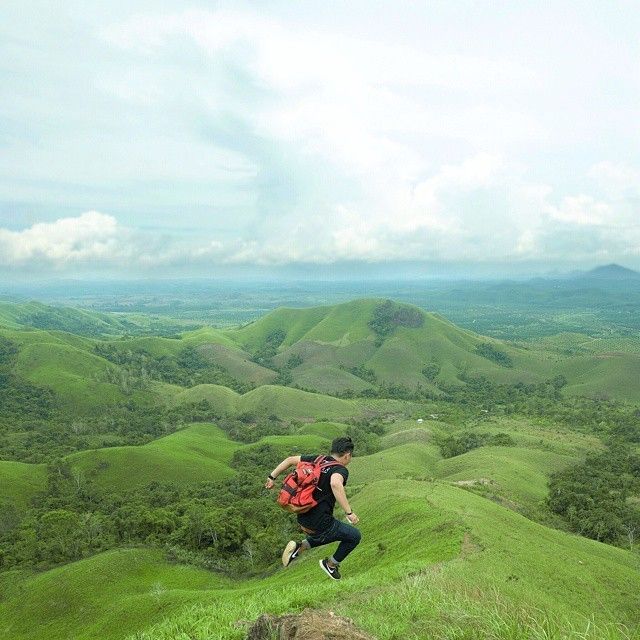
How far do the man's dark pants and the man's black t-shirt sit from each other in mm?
209

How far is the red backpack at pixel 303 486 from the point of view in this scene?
33.8 ft

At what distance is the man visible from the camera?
32.7 ft

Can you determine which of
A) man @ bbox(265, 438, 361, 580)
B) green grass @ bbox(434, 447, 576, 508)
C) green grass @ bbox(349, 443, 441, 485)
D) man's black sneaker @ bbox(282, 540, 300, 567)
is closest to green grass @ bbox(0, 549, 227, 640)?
man's black sneaker @ bbox(282, 540, 300, 567)

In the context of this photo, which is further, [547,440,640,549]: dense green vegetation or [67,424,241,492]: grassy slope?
[67,424,241,492]: grassy slope

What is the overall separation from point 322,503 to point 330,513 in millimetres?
524

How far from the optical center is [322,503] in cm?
1055

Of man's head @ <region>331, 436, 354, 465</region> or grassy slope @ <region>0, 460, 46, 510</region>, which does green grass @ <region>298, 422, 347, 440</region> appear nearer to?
grassy slope @ <region>0, 460, 46, 510</region>

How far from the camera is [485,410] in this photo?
A: 178m

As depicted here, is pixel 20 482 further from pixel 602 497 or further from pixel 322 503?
pixel 602 497

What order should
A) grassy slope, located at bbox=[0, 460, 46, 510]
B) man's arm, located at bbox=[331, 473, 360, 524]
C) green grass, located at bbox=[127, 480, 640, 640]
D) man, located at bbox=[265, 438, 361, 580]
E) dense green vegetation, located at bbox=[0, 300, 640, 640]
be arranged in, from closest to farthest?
green grass, located at bbox=[127, 480, 640, 640], man's arm, located at bbox=[331, 473, 360, 524], man, located at bbox=[265, 438, 361, 580], dense green vegetation, located at bbox=[0, 300, 640, 640], grassy slope, located at bbox=[0, 460, 46, 510]

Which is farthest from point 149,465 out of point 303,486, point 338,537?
point 303,486

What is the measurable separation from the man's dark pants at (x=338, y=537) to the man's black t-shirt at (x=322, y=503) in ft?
0.69

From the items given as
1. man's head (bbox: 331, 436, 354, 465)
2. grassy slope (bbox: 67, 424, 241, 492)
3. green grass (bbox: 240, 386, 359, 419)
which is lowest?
green grass (bbox: 240, 386, 359, 419)

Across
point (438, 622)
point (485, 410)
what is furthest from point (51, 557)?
point (485, 410)
